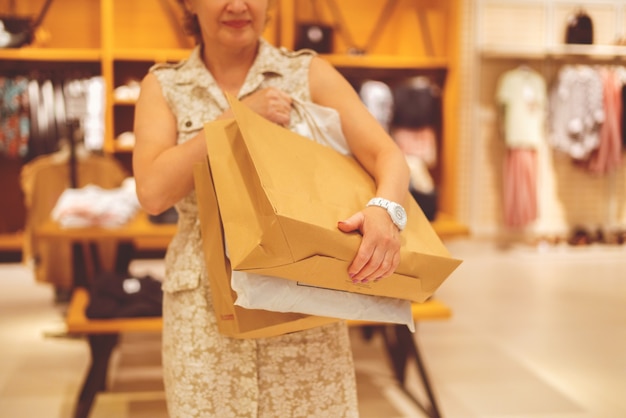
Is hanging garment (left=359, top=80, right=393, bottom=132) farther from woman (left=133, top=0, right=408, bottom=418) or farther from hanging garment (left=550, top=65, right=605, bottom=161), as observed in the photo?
woman (left=133, top=0, right=408, bottom=418)

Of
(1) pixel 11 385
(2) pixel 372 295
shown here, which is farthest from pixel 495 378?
(2) pixel 372 295

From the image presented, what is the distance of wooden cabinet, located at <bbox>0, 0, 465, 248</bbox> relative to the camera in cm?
575

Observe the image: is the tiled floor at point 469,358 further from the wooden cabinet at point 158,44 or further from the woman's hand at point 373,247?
the woman's hand at point 373,247

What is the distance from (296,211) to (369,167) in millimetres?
318

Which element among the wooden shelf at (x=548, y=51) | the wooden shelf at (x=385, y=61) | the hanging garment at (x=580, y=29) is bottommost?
the wooden shelf at (x=385, y=61)

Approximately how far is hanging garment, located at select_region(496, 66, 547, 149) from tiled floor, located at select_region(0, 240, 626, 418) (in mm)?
1583

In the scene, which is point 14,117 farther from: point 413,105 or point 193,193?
point 193,193

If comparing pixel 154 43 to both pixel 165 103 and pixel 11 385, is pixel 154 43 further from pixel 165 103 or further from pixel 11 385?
pixel 165 103

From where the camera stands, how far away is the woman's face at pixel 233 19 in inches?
47.5

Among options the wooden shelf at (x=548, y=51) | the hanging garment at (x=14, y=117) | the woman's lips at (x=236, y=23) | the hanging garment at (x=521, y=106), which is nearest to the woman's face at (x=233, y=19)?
the woman's lips at (x=236, y=23)

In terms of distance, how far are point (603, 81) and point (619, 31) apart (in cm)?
74

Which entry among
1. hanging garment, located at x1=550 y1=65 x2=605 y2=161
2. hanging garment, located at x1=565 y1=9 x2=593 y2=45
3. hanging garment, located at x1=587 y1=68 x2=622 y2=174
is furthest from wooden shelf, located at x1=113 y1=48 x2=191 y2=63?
hanging garment, located at x1=587 y1=68 x2=622 y2=174

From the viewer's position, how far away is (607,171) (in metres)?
6.69

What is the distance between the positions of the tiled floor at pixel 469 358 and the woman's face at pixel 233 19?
2021 mm
